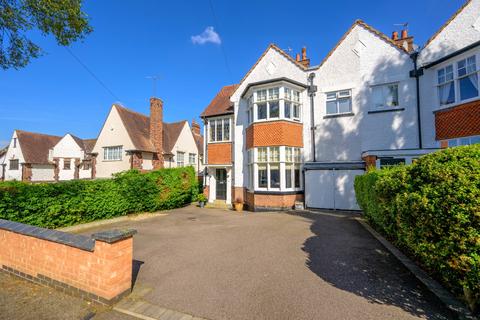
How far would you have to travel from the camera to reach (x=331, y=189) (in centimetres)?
1283

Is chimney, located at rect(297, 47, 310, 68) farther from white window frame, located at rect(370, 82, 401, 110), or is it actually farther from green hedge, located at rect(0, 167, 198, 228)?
green hedge, located at rect(0, 167, 198, 228)

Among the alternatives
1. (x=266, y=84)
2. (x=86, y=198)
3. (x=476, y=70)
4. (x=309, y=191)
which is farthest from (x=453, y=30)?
(x=86, y=198)

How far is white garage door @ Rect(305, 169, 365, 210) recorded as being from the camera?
12500mm

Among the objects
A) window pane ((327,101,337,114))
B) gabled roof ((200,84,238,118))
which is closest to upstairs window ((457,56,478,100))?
window pane ((327,101,337,114))

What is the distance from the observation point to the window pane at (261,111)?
1365cm

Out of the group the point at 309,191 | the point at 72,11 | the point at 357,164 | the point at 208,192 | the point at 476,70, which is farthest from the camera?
the point at 208,192

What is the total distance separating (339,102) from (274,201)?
24.2 ft

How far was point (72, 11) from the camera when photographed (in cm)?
725

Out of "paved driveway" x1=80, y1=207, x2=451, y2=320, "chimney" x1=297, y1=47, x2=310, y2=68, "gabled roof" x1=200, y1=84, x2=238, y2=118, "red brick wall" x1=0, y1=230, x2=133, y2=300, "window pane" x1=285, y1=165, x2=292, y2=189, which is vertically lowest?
"paved driveway" x1=80, y1=207, x2=451, y2=320

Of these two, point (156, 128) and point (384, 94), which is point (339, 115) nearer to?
point (384, 94)

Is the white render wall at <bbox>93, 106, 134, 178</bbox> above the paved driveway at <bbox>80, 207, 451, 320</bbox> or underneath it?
above

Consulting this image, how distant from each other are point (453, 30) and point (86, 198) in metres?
20.0

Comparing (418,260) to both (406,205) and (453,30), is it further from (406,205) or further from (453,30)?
(453,30)

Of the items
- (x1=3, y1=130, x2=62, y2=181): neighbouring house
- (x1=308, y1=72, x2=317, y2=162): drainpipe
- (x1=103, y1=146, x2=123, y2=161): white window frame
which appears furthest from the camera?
(x1=3, y1=130, x2=62, y2=181): neighbouring house
